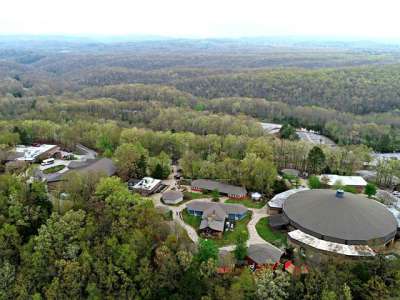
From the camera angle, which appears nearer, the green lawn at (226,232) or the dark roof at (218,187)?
the green lawn at (226,232)

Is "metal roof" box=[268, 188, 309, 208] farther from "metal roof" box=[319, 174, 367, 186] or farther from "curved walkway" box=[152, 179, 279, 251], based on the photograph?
"metal roof" box=[319, 174, 367, 186]

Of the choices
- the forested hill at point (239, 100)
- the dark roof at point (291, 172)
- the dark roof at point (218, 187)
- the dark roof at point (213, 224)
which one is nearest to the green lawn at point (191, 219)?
the dark roof at point (213, 224)

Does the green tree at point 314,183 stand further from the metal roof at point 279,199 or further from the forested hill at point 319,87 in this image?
the forested hill at point 319,87

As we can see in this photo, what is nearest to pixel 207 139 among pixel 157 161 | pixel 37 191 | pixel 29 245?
pixel 157 161

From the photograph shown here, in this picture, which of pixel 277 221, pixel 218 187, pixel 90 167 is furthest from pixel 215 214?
pixel 90 167

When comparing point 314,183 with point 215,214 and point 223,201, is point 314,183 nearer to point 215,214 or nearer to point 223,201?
point 223,201

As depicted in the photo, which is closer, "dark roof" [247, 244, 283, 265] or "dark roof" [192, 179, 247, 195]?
"dark roof" [247, 244, 283, 265]

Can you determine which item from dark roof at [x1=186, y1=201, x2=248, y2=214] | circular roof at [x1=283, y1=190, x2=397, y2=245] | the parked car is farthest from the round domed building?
the parked car
